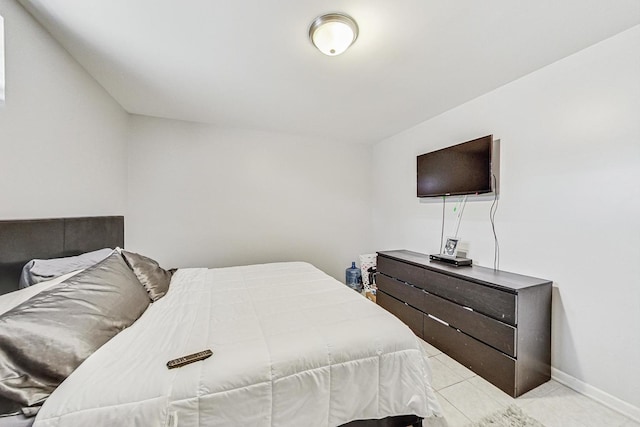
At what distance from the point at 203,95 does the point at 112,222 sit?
1538mm

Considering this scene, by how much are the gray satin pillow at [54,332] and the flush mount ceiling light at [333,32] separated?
6.18 ft

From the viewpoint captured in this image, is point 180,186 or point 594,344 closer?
point 594,344

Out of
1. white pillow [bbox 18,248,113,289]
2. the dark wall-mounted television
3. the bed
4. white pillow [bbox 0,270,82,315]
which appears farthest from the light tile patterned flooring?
white pillow [bbox 18,248,113,289]

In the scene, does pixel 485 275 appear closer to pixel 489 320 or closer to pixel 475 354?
pixel 489 320

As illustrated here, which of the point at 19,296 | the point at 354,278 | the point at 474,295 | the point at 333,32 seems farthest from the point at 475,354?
the point at 19,296

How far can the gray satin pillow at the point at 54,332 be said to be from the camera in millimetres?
809

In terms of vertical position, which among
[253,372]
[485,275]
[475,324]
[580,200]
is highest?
[580,200]

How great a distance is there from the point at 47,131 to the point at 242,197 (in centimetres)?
190

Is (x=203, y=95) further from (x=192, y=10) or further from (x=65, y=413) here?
(x=65, y=413)

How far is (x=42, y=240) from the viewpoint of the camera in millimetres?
1479

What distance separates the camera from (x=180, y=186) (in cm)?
302

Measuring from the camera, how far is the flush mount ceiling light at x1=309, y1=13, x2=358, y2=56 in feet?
4.63

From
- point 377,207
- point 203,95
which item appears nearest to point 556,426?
point 377,207

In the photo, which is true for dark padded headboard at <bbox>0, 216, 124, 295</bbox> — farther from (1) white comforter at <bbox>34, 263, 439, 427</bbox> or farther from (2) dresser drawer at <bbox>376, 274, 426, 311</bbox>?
(2) dresser drawer at <bbox>376, 274, 426, 311</bbox>
